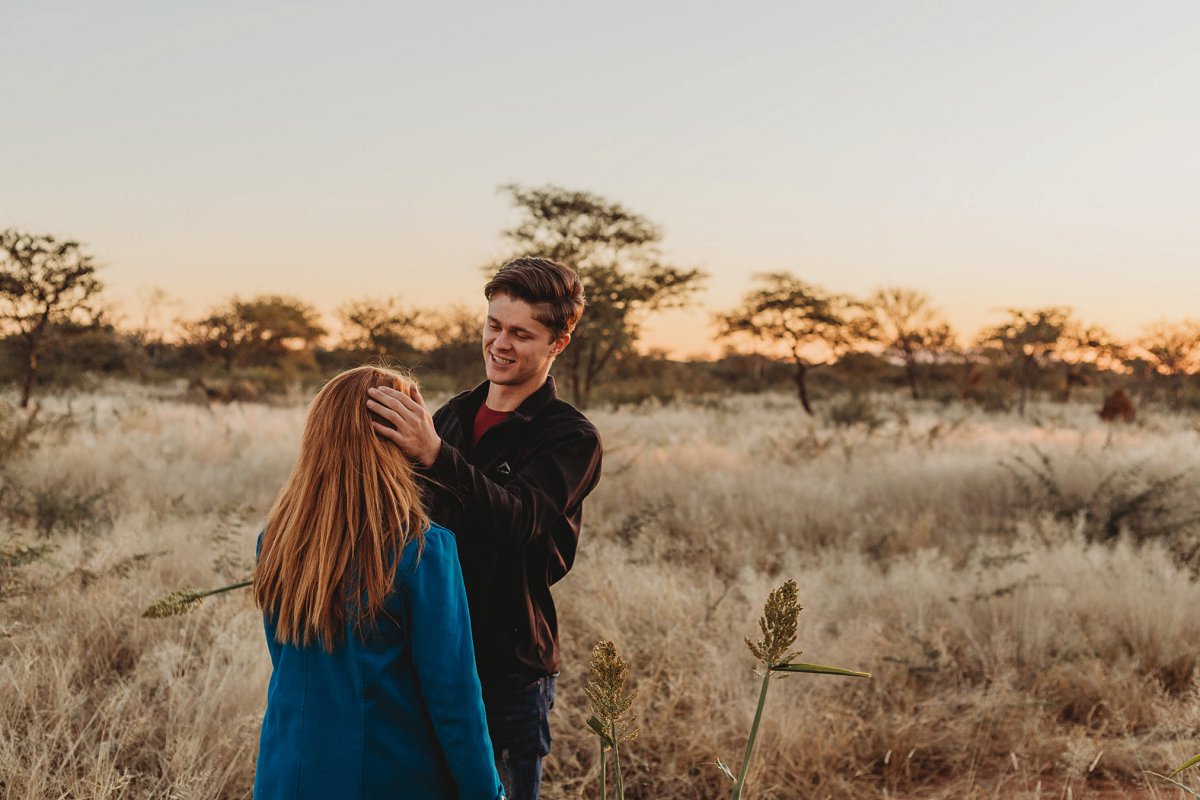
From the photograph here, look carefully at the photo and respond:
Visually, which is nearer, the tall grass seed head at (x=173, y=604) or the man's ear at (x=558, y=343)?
the tall grass seed head at (x=173, y=604)

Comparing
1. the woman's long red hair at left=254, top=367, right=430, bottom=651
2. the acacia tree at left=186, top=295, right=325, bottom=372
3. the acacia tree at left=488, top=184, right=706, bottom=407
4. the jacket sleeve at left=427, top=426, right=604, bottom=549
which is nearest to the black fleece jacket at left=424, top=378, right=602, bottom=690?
the jacket sleeve at left=427, top=426, right=604, bottom=549

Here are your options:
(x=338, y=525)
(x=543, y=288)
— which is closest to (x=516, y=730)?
(x=338, y=525)

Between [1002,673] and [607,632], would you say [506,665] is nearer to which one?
[607,632]

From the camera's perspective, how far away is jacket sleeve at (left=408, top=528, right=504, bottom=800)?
4.99 feet

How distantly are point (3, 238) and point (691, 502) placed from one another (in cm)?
1715

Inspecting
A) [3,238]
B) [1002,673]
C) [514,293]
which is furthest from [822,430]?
[3,238]

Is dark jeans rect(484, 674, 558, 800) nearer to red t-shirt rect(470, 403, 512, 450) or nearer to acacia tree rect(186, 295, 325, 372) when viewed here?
red t-shirt rect(470, 403, 512, 450)

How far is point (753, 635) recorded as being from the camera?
Result: 14.8 ft

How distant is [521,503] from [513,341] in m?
0.47

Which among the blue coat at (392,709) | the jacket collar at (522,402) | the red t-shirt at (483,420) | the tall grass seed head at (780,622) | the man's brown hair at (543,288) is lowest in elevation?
the blue coat at (392,709)

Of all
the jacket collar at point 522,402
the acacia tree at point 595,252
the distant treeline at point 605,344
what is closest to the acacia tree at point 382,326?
the distant treeline at point 605,344

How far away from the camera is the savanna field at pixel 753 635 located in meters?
3.11

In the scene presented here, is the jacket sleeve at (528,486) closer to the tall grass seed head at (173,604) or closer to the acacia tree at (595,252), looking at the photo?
the tall grass seed head at (173,604)

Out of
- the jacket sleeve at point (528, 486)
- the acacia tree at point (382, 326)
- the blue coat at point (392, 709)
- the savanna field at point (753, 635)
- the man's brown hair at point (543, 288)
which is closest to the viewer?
the blue coat at point (392, 709)
